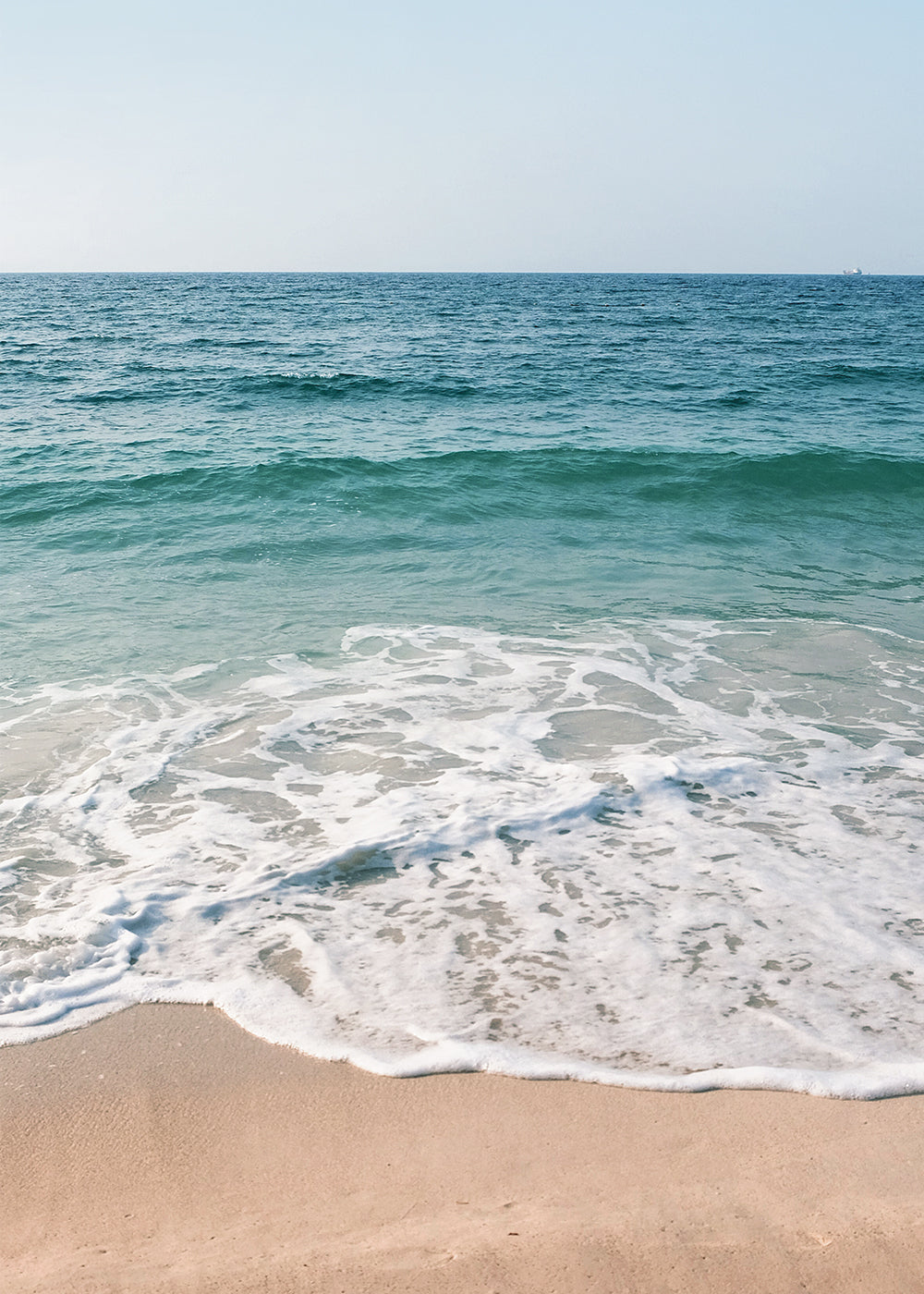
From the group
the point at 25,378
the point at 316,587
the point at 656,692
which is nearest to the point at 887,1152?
the point at 656,692

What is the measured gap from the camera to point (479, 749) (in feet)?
16.1

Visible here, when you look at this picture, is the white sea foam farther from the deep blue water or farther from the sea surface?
the deep blue water

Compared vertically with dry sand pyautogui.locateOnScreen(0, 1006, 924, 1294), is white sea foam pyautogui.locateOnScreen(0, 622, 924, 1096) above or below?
below

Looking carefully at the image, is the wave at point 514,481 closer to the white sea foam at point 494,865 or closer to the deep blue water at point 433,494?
the deep blue water at point 433,494

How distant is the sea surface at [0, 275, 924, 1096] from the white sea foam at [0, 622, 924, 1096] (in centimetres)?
2

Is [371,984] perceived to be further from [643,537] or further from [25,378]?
[25,378]

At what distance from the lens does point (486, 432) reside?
14484 mm

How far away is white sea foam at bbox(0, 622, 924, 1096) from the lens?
9.29 ft

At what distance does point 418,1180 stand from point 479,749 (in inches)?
110

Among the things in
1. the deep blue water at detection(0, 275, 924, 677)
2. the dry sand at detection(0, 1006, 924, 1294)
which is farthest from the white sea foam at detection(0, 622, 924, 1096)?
the deep blue water at detection(0, 275, 924, 677)

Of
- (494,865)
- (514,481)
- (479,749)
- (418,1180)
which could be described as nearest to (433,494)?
(514,481)

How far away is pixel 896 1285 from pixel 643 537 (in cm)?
823

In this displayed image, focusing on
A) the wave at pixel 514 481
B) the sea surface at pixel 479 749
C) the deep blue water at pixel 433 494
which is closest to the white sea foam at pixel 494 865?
the sea surface at pixel 479 749

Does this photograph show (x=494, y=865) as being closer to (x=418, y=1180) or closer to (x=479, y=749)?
(x=479, y=749)
